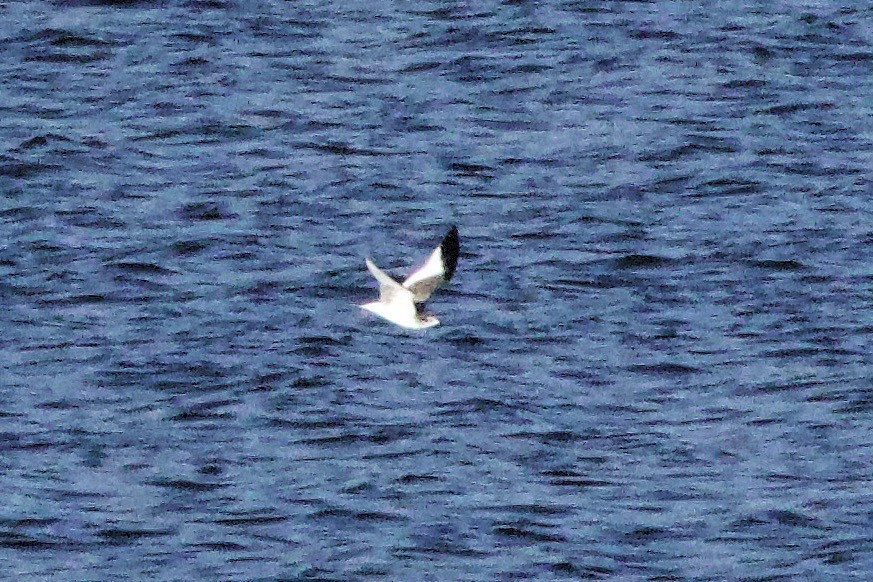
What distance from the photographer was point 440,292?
1364cm

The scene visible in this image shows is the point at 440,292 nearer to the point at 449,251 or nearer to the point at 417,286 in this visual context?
the point at 417,286

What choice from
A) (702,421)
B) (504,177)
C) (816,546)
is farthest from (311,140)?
(816,546)

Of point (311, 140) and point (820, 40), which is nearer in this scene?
point (311, 140)

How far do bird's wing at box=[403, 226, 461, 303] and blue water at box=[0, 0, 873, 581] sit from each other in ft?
4.87

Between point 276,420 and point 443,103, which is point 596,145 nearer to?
point 443,103

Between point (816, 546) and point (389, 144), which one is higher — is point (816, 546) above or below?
below

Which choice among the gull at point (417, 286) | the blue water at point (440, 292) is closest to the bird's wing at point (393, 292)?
the gull at point (417, 286)

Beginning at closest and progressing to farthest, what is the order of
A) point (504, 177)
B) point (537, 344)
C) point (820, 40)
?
point (537, 344) → point (504, 177) → point (820, 40)

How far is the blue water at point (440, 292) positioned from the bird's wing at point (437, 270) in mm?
1485

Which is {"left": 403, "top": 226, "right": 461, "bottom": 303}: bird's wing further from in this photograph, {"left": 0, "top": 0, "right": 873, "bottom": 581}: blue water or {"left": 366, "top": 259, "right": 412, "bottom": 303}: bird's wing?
{"left": 0, "top": 0, "right": 873, "bottom": 581}: blue water

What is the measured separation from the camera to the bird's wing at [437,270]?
34.3 feet

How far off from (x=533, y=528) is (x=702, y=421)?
1.45 metres

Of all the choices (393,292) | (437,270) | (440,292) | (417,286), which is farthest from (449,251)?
(440,292)

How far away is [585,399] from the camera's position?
12383 millimetres
